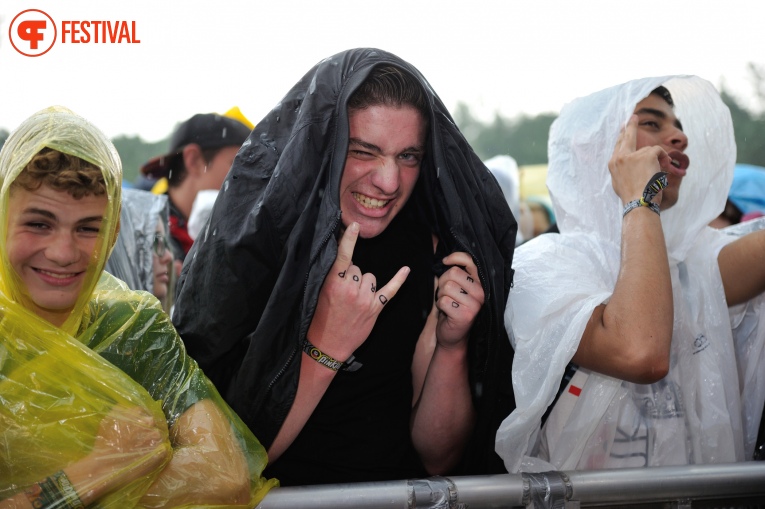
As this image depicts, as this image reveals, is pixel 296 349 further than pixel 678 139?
No

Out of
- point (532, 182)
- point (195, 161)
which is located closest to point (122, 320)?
point (195, 161)

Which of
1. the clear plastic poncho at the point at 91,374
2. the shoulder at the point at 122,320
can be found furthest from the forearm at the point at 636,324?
the shoulder at the point at 122,320

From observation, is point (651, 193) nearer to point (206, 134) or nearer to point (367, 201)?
point (367, 201)

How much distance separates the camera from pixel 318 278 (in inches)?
76.2

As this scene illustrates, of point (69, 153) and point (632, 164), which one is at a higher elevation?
point (69, 153)

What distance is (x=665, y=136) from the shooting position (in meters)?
2.75

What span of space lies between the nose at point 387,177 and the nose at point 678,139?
112 cm

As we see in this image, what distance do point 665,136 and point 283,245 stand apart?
1.48 m

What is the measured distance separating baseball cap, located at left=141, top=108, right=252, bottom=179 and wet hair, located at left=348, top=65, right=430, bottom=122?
224 cm

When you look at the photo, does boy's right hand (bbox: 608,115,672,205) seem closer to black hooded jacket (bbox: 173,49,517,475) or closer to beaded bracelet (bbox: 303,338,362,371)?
black hooded jacket (bbox: 173,49,517,475)

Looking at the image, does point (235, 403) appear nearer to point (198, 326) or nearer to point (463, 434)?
point (198, 326)

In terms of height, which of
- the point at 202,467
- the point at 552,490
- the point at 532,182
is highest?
the point at 202,467

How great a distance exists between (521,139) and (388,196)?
87.7 ft

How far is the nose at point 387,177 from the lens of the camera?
215 cm
